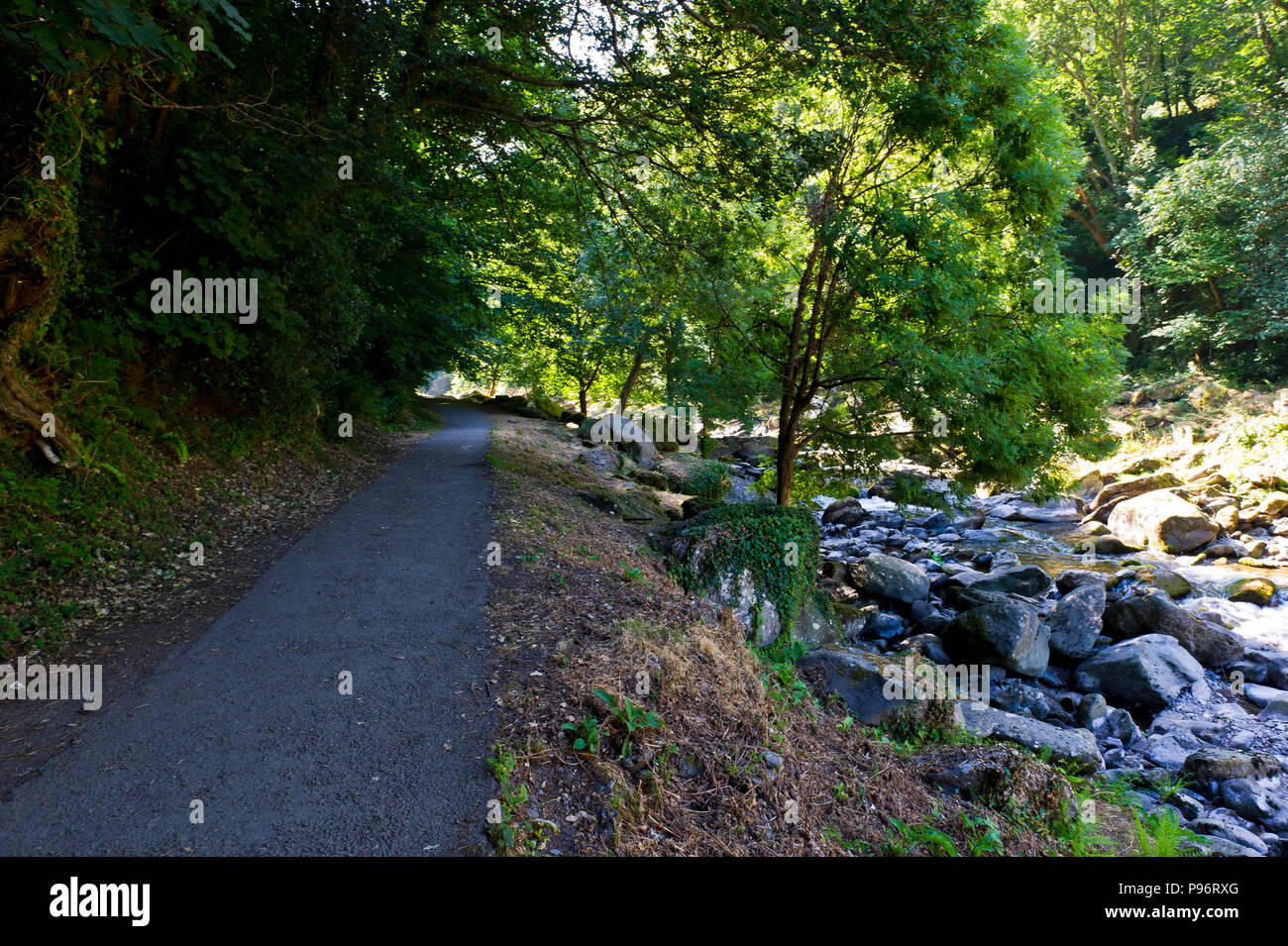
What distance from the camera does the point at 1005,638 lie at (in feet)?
29.4

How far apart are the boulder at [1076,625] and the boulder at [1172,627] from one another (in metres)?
0.32

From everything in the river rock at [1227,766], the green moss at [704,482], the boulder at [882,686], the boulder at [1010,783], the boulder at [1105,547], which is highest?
the green moss at [704,482]

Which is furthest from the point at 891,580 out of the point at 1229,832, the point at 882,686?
the point at 1229,832

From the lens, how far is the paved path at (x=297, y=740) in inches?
120

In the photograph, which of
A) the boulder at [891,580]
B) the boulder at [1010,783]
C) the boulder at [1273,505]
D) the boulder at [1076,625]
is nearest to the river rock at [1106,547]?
the boulder at [1273,505]

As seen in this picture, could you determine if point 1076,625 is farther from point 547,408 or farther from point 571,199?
point 547,408

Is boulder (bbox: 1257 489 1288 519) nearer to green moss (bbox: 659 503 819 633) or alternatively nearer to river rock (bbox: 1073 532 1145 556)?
river rock (bbox: 1073 532 1145 556)

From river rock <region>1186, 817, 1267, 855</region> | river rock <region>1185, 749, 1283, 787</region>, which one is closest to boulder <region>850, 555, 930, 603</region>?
river rock <region>1185, 749, 1283, 787</region>

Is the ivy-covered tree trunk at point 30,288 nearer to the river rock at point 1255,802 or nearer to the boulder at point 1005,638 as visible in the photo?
the boulder at point 1005,638

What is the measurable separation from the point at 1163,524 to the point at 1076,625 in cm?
737

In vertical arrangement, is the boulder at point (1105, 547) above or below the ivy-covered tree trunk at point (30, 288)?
below

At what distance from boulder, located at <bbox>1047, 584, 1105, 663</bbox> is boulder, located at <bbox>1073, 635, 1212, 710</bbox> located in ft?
1.68

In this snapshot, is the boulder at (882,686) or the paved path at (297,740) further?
the boulder at (882,686)

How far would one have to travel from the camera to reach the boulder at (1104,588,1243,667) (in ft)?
30.3
